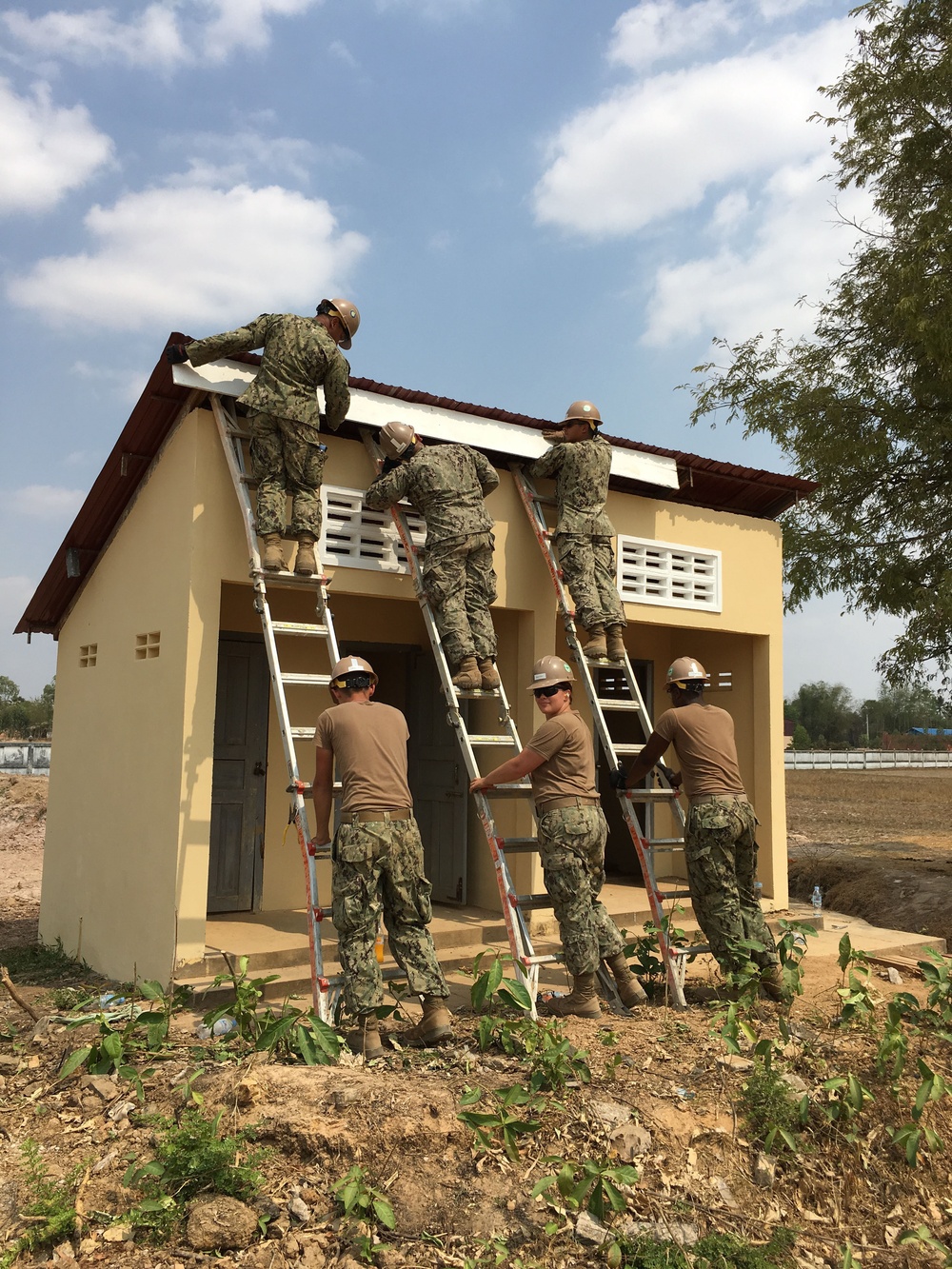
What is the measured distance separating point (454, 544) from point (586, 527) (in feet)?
4.15

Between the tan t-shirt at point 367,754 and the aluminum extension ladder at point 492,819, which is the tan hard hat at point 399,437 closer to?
the aluminum extension ladder at point 492,819

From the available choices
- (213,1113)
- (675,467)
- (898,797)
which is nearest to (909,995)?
(213,1113)

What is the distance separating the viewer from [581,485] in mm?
7090

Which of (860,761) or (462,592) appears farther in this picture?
(860,761)

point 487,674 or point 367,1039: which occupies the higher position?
point 487,674

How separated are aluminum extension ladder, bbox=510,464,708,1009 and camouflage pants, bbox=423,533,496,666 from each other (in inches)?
29.9

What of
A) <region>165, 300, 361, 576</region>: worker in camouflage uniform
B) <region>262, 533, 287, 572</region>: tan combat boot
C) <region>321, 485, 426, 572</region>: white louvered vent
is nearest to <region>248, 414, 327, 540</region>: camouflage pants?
<region>165, 300, 361, 576</region>: worker in camouflage uniform

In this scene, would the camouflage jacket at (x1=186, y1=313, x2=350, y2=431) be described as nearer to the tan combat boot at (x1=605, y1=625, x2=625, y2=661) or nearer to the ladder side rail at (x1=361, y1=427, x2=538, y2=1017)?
the ladder side rail at (x1=361, y1=427, x2=538, y2=1017)

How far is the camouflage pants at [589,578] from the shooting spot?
680 cm

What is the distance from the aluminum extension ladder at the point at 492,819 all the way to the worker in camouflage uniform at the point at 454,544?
0.08m

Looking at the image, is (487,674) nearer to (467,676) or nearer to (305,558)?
(467,676)

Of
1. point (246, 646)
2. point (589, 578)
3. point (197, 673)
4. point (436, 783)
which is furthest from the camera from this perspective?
point (436, 783)

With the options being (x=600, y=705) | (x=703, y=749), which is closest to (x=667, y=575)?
(x=600, y=705)

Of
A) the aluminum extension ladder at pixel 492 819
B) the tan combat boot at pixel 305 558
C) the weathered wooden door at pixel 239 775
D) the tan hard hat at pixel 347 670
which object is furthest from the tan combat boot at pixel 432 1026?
the weathered wooden door at pixel 239 775
